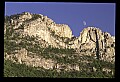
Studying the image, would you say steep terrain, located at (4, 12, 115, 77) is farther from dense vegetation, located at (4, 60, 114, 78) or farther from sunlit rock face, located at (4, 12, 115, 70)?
dense vegetation, located at (4, 60, 114, 78)

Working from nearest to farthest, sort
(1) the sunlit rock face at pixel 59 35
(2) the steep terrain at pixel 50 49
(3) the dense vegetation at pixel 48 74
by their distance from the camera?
(3) the dense vegetation at pixel 48 74 < (2) the steep terrain at pixel 50 49 < (1) the sunlit rock face at pixel 59 35

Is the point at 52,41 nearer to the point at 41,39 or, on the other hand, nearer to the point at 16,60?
the point at 41,39

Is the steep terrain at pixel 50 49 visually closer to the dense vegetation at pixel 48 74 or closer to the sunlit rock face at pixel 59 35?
the sunlit rock face at pixel 59 35

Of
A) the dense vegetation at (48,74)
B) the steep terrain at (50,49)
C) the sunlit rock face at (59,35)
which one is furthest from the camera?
the sunlit rock face at (59,35)

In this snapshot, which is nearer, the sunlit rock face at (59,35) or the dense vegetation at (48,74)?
the dense vegetation at (48,74)

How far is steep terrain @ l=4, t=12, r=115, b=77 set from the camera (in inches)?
510

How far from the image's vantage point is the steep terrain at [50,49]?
1295cm

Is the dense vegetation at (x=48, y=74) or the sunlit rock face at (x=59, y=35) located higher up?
the sunlit rock face at (x=59, y=35)

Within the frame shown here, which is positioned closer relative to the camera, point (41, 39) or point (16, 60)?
point (16, 60)

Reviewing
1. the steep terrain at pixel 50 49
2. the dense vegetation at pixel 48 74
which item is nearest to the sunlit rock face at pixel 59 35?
the steep terrain at pixel 50 49

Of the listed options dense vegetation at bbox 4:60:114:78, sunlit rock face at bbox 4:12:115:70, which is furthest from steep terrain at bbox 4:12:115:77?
dense vegetation at bbox 4:60:114:78
